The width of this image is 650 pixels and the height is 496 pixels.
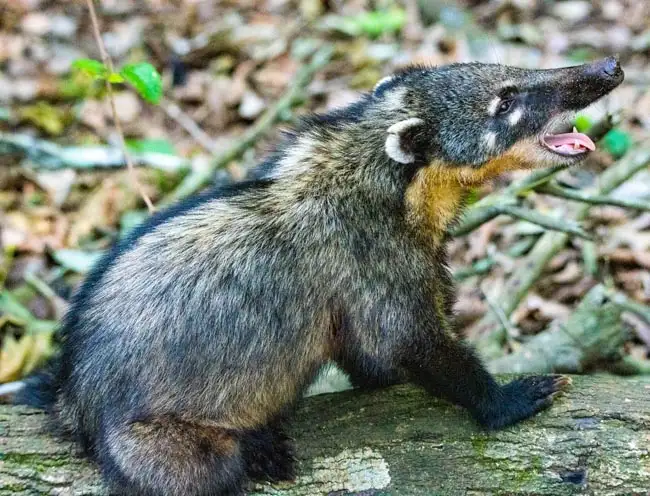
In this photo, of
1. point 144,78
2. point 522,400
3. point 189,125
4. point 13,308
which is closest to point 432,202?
point 522,400

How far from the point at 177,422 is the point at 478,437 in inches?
63.3

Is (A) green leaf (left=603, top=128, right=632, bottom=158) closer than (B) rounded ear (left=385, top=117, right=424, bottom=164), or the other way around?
(B) rounded ear (left=385, top=117, right=424, bottom=164)

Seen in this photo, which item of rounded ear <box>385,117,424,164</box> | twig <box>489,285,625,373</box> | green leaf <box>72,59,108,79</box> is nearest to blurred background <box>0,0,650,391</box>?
twig <box>489,285,625,373</box>

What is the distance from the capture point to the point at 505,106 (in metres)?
4.98

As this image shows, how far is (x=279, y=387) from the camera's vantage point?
15.3 feet

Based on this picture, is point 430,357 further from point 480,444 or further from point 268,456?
point 268,456

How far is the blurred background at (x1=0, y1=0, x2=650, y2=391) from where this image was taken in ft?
22.0

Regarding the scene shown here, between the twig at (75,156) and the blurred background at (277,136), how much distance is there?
0.05 feet

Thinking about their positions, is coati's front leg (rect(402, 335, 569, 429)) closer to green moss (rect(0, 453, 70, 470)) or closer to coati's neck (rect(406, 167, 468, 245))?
coati's neck (rect(406, 167, 468, 245))

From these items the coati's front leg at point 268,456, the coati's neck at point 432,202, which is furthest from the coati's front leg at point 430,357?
the coati's front leg at point 268,456

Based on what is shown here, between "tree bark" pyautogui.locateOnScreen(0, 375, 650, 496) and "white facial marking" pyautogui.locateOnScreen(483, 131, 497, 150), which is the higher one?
"white facial marking" pyautogui.locateOnScreen(483, 131, 497, 150)

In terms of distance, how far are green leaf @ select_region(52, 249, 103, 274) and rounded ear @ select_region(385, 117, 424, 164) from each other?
3.93m

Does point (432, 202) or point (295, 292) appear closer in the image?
point (295, 292)

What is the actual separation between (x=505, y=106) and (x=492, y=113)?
0.12m
